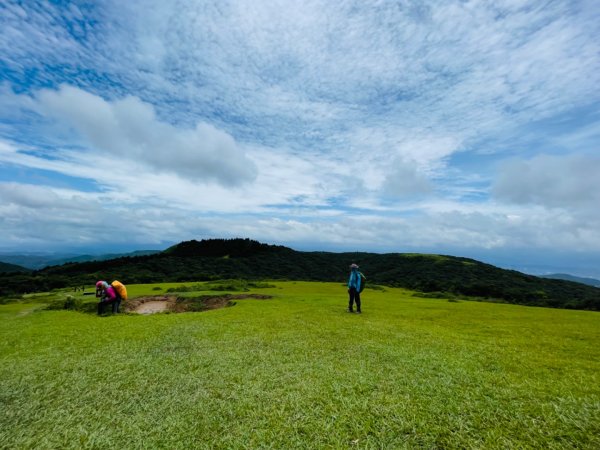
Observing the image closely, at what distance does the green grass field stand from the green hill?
123 ft

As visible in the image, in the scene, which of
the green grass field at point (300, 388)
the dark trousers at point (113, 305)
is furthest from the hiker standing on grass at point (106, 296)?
the green grass field at point (300, 388)

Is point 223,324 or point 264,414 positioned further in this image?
point 223,324

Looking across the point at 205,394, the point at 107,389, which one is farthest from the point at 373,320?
the point at 107,389

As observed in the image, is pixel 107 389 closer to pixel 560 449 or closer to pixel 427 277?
pixel 560 449

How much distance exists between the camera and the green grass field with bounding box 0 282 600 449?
5133 mm

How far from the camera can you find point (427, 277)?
75938 millimetres

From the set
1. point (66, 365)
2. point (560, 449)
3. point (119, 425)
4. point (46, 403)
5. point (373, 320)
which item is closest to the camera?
point (560, 449)

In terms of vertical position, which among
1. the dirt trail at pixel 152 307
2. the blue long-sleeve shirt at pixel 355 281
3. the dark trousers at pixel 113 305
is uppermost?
the blue long-sleeve shirt at pixel 355 281

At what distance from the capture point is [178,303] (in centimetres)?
2333

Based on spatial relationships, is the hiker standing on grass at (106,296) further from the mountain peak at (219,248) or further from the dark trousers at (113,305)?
the mountain peak at (219,248)

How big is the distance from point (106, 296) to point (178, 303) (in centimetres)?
567

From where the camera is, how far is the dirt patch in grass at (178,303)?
21875mm

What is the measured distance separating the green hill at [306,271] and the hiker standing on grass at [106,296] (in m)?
26.5

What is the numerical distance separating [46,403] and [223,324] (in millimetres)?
7706
